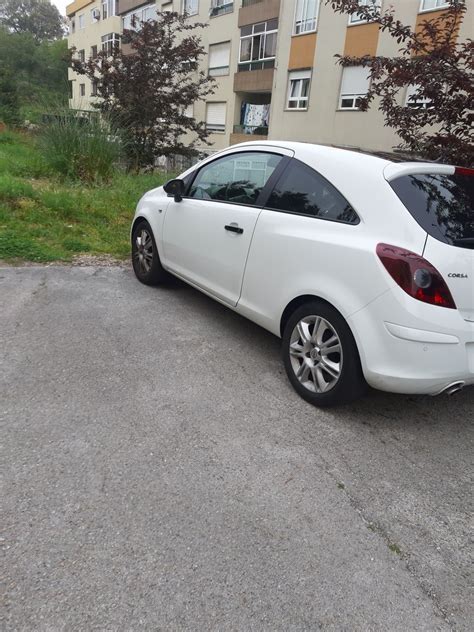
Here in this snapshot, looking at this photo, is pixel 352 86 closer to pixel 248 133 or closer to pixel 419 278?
pixel 248 133

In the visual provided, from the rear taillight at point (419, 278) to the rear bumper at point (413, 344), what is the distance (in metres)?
0.04

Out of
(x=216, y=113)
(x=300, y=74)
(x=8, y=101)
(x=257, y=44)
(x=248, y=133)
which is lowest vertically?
(x=248, y=133)

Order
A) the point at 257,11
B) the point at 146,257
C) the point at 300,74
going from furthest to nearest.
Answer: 1. the point at 257,11
2. the point at 300,74
3. the point at 146,257

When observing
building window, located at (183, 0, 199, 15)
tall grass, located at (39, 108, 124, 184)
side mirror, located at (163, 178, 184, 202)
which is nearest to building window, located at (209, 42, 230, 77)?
building window, located at (183, 0, 199, 15)

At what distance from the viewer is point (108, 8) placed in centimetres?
4316

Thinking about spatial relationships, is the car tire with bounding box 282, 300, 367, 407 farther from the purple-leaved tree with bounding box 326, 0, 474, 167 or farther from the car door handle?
the purple-leaved tree with bounding box 326, 0, 474, 167

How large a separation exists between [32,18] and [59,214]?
91319 millimetres

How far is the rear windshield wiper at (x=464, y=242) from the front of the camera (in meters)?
2.65

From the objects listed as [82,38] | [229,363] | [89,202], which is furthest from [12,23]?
[229,363]

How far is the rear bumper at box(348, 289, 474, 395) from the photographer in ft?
8.38

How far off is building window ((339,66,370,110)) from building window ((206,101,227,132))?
1082 cm

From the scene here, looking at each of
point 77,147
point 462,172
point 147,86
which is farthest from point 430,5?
point 462,172

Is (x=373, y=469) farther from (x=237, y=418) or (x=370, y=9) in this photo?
(x=370, y=9)

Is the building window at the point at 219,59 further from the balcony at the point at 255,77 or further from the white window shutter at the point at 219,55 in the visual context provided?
the balcony at the point at 255,77
